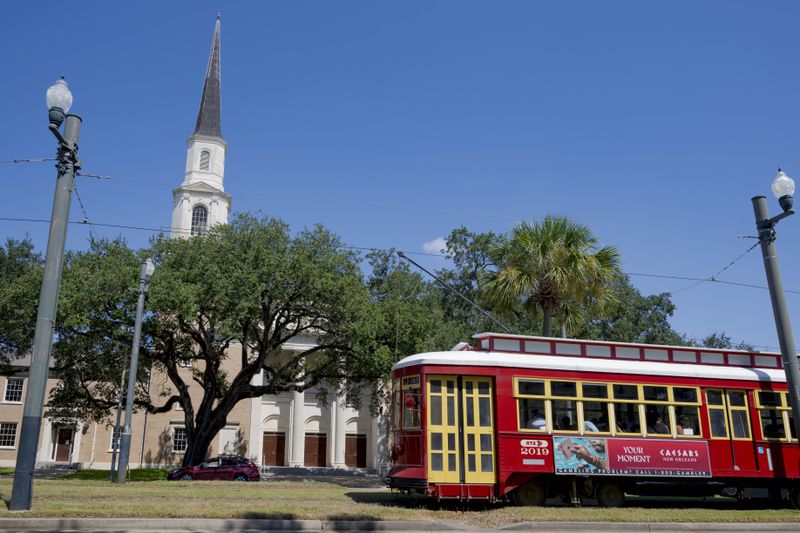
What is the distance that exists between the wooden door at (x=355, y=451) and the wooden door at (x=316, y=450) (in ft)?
5.24

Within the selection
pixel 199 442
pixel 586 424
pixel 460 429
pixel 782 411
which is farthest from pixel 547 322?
pixel 199 442

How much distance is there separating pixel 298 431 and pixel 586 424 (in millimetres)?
37789

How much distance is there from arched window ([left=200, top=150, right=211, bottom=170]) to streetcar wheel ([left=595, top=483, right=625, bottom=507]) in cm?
4625

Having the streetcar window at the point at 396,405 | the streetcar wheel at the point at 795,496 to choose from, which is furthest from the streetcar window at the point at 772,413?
the streetcar window at the point at 396,405

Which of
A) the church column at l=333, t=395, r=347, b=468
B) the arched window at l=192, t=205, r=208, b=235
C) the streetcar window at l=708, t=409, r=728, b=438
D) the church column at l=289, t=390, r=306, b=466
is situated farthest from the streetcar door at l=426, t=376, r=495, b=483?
the arched window at l=192, t=205, r=208, b=235

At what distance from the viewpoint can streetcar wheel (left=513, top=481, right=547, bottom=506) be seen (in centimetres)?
1438

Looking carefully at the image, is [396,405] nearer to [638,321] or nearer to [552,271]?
[552,271]

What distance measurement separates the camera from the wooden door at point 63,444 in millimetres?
46969

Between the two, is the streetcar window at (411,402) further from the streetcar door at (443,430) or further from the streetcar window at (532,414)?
the streetcar window at (532,414)

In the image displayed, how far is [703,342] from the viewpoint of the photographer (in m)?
61.1

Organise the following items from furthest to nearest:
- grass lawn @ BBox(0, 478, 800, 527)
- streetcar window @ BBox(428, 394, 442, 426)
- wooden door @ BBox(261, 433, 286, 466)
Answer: wooden door @ BBox(261, 433, 286, 466) → streetcar window @ BBox(428, 394, 442, 426) → grass lawn @ BBox(0, 478, 800, 527)

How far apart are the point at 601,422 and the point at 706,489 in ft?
10.3

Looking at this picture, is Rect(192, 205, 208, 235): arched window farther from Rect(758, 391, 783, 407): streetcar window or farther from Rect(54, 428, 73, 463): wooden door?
Rect(758, 391, 783, 407): streetcar window

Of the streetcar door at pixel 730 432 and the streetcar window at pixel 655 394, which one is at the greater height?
the streetcar window at pixel 655 394
